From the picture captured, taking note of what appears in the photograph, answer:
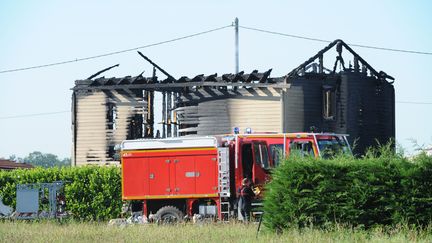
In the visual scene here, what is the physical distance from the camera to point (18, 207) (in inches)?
1244

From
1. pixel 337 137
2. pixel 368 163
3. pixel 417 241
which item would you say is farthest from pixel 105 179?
pixel 417 241

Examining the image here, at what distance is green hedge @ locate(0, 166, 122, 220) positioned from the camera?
113ft

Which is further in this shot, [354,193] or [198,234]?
[198,234]

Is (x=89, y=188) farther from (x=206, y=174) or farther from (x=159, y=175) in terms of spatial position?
(x=206, y=174)

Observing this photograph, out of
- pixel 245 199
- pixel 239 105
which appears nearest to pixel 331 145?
pixel 245 199

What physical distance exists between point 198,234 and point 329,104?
23776 millimetres

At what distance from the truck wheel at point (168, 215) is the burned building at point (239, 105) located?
15.1 metres

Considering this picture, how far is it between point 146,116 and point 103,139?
263 cm

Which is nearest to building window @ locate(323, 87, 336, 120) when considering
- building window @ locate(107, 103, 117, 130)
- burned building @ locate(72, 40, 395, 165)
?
burned building @ locate(72, 40, 395, 165)

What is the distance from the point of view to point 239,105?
43.3 metres

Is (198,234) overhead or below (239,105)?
below

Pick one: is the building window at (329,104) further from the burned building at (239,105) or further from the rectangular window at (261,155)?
the rectangular window at (261,155)

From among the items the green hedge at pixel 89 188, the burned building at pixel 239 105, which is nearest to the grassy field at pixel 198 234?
the green hedge at pixel 89 188

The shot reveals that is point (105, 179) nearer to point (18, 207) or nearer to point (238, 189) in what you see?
point (18, 207)
